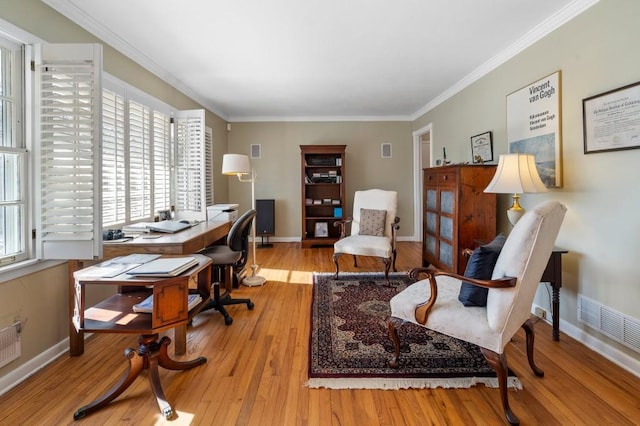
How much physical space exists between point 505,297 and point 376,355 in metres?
0.95

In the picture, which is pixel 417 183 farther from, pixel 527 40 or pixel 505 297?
pixel 505 297

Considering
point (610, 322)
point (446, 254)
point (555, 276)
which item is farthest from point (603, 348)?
point (446, 254)

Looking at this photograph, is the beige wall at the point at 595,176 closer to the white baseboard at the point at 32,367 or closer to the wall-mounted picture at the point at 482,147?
the wall-mounted picture at the point at 482,147

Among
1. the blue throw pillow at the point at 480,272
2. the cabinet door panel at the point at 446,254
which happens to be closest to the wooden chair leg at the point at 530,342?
the blue throw pillow at the point at 480,272

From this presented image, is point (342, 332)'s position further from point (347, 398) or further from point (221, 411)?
point (221, 411)

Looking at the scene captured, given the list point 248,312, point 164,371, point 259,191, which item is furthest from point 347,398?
point 259,191

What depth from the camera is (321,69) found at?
356 centimetres

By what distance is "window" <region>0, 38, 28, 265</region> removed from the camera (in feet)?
6.02

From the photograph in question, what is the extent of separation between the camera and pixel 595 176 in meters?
2.16

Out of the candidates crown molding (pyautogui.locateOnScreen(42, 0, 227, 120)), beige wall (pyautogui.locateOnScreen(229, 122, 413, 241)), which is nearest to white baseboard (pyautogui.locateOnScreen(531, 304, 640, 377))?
beige wall (pyautogui.locateOnScreen(229, 122, 413, 241))

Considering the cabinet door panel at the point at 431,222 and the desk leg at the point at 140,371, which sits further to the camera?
the cabinet door panel at the point at 431,222

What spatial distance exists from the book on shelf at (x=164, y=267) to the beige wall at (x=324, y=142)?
4355 millimetres

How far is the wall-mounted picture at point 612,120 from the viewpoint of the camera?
189 centimetres

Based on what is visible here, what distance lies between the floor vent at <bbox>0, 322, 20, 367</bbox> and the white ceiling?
2121 mm
